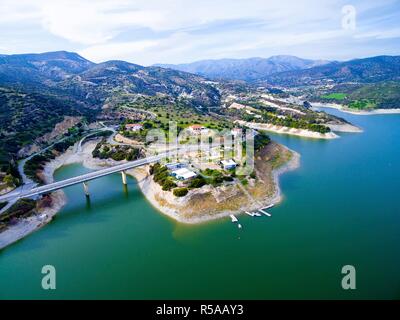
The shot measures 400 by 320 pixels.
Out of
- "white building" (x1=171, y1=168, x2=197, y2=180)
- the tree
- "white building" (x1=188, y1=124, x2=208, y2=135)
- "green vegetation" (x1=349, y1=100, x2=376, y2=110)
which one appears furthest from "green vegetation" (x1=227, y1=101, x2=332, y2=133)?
the tree

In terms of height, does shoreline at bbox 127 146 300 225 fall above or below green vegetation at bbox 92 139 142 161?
below

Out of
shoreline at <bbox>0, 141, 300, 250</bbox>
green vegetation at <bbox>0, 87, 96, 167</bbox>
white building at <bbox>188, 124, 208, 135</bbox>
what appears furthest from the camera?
white building at <bbox>188, 124, 208, 135</bbox>

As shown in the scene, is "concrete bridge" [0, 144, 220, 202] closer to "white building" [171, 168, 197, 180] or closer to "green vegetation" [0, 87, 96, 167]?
"white building" [171, 168, 197, 180]

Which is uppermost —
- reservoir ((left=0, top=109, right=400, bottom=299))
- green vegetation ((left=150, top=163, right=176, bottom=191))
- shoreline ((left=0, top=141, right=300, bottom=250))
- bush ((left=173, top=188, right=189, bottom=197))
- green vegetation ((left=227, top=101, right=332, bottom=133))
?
green vegetation ((left=227, top=101, right=332, bottom=133))

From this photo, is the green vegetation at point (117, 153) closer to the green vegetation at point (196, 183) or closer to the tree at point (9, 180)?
the tree at point (9, 180)

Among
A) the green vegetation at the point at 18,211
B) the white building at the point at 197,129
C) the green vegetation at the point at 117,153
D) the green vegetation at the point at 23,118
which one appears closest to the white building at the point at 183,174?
the green vegetation at the point at 117,153

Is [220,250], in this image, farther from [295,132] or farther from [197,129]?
[295,132]

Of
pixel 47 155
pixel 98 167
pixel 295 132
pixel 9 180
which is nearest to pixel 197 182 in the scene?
pixel 98 167
